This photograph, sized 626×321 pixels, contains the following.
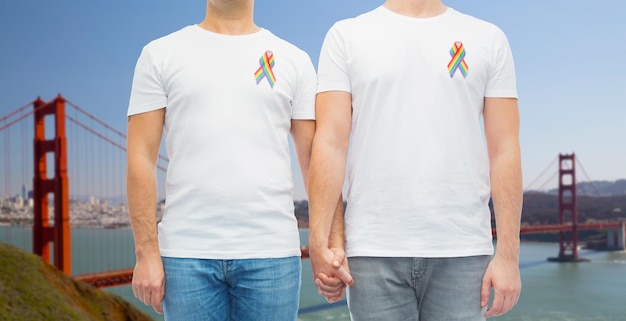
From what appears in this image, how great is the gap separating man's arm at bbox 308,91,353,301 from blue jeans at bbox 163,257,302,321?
0.08 metres

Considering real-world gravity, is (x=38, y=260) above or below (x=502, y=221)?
below

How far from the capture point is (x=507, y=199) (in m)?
1.25

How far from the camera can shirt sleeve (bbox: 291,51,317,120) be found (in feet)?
4.46

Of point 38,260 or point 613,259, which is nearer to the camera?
point 38,260

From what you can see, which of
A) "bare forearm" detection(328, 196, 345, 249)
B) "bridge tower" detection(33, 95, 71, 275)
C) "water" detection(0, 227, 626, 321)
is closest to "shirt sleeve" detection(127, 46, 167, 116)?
"bare forearm" detection(328, 196, 345, 249)

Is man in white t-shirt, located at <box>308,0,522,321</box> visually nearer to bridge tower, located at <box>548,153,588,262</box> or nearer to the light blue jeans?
the light blue jeans

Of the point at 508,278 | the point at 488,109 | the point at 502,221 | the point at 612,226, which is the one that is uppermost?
the point at 488,109

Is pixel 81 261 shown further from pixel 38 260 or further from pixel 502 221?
pixel 502 221

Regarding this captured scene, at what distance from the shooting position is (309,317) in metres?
27.6

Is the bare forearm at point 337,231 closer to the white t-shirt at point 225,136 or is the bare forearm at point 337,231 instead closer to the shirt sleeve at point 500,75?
the white t-shirt at point 225,136

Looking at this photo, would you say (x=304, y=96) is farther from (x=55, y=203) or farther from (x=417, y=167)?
(x=55, y=203)

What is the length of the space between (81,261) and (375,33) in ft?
163

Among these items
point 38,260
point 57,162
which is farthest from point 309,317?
point 38,260

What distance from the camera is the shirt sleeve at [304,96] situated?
53.6 inches
